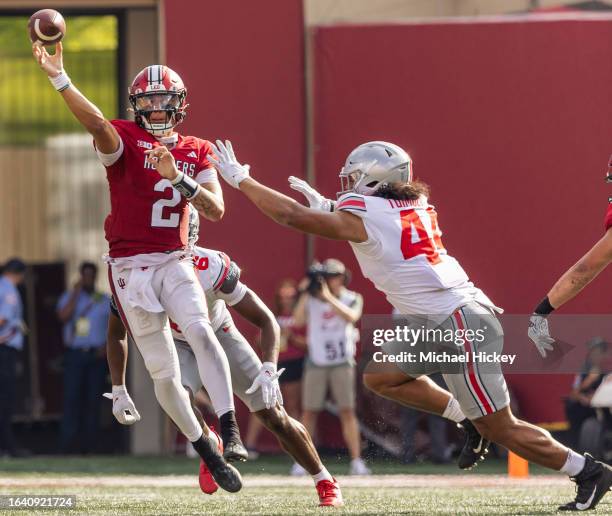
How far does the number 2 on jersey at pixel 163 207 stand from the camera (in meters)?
7.04

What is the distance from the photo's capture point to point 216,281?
24.6 feet

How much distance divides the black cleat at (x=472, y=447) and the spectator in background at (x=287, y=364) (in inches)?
203

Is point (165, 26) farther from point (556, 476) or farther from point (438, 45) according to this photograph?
point (556, 476)

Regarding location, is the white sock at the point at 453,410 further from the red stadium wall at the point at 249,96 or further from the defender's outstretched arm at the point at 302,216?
the red stadium wall at the point at 249,96

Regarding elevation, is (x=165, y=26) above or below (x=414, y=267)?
above

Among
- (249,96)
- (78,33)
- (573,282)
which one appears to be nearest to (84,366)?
(249,96)

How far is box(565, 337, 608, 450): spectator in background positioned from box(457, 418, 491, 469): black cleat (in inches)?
173

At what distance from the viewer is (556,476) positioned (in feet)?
35.1

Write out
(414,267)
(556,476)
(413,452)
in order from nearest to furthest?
1. (414,267)
2. (556,476)
3. (413,452)

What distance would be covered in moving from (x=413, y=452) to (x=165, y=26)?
14.8 feet

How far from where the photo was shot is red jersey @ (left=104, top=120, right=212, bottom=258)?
23.0 ft

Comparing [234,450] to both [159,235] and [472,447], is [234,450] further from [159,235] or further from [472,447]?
[472,447]

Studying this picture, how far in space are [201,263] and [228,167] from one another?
0.87 meters

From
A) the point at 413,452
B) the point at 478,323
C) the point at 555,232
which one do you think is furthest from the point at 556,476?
the point at 478,323
